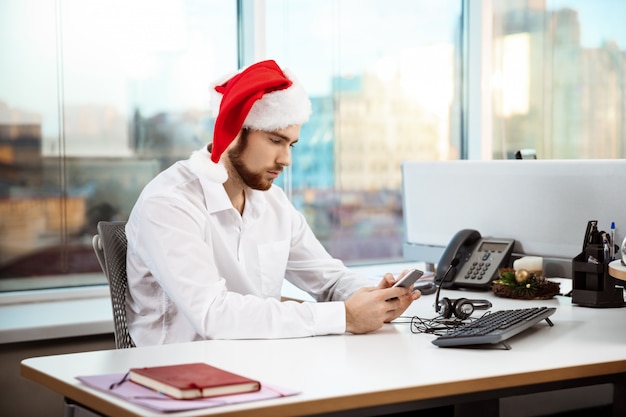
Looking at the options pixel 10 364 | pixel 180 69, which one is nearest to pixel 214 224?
pixel 10 364

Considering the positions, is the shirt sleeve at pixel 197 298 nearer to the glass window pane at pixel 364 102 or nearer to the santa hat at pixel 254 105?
the santa hat at pixel 254 105

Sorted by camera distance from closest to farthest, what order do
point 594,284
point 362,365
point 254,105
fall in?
point 362,365, point 254,105, point 594,284

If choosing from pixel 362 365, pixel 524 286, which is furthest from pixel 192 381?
pixel 524 286

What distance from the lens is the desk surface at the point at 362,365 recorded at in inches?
55.1

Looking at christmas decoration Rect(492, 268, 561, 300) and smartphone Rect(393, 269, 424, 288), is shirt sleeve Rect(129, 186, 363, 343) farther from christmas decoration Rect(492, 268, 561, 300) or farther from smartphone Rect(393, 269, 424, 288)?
christmas decoration Rect(492, 268, 561, 300)

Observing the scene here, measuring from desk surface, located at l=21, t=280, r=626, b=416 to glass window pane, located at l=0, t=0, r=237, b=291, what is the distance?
1647mm

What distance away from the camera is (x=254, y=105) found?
2.28 meters

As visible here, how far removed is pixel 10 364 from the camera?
2939 mm

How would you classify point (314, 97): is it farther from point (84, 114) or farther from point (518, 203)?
point (518, 203)

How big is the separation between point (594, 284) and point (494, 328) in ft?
2.18

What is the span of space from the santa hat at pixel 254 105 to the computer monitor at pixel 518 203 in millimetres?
760

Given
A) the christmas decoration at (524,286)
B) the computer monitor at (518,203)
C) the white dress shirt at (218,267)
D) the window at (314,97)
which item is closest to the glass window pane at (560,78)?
the window at (314,97)

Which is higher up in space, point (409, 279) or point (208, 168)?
point (208, 168)

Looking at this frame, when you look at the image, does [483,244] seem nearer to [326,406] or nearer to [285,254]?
[285,254]
